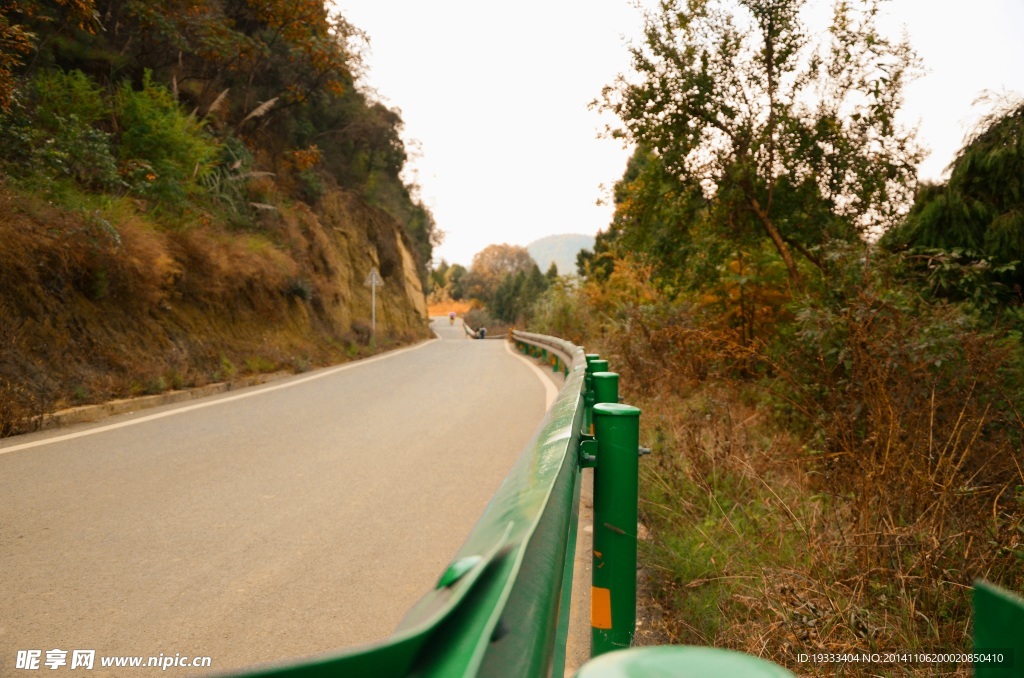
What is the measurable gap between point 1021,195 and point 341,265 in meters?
21.1

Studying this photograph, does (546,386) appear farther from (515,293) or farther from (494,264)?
(494,264)

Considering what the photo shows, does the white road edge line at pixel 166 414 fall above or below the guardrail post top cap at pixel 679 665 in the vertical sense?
below

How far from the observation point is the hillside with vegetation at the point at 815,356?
10.2 feet

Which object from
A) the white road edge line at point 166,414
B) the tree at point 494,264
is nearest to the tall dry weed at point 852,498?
the white road edge line at point 166,414

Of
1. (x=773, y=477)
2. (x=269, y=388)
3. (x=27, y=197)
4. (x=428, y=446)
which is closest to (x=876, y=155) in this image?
(x=773, y=477)

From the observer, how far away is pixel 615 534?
2443mm

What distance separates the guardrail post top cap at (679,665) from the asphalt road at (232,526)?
2.56m

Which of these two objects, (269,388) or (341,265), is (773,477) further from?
(341,265)

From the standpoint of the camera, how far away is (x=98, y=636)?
293cm

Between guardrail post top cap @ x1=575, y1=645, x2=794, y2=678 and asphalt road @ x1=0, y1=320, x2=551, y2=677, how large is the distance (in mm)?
2556

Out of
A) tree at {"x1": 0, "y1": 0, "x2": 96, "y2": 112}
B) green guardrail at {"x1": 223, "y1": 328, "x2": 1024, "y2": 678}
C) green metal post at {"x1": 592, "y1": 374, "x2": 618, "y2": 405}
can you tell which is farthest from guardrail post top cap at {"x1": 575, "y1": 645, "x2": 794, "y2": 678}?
tree at {"x1": 0, "y1": 0, "x2": 96, "y2": 112}

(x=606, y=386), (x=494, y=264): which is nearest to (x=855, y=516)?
(x=606, y=386)

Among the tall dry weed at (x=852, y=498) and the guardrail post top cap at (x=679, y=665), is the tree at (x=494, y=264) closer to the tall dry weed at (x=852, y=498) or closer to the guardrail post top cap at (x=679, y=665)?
the tall dry weed at (x=852, y=498)

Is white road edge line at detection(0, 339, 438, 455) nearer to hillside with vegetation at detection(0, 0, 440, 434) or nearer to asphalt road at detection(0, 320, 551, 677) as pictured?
asphalt road at detection(0, 320, 551, 677)
